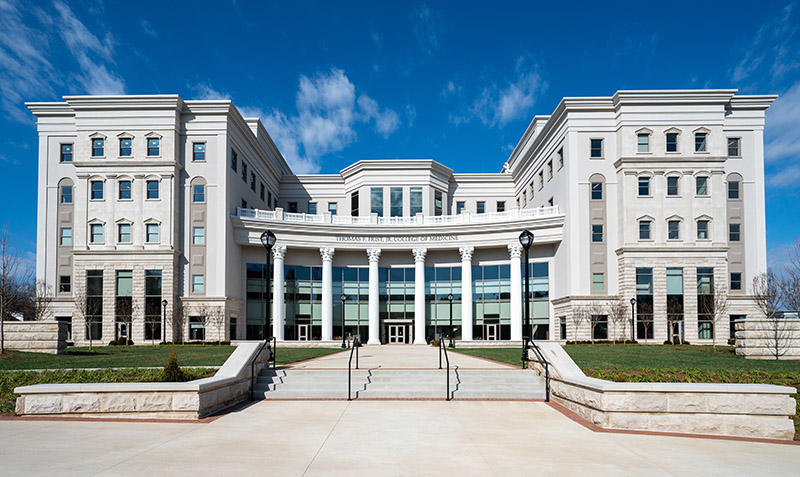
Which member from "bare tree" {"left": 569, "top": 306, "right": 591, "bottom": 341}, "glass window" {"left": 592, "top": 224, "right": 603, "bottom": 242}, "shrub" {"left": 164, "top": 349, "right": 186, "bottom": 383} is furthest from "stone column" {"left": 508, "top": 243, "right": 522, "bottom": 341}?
"shrub" {"left": 164, "top": 349, "right": 186, "bottom": 383}

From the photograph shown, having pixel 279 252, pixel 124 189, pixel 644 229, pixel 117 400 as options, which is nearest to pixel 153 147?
pixel 124 189

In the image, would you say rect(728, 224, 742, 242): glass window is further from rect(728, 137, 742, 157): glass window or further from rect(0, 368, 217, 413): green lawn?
rect(0, 368, 217, 413): green lawn

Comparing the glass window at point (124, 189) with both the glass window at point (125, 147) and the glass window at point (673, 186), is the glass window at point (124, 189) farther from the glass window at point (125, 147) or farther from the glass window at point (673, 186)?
the glass window at point (673, 186)

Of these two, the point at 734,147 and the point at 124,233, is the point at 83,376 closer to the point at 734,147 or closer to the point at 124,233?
the point at 124,233

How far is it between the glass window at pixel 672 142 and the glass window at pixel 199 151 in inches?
1574

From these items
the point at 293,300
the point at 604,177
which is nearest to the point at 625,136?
the point at 604,177

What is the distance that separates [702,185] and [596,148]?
30.6ft

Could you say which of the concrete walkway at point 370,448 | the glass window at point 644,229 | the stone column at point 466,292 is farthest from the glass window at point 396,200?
the concrete walkway at point 370,448

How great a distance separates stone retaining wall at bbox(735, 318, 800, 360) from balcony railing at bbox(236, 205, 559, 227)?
26.5 meters

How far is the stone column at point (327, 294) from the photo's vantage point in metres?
50.5

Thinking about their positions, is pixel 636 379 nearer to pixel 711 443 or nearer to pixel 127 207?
pixel 711 443

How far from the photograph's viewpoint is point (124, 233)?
46.7m

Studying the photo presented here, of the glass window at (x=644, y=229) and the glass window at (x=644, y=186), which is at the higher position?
the glass window at (x=644, y=186)

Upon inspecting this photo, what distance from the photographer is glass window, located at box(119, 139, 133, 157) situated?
4694 centimetres
